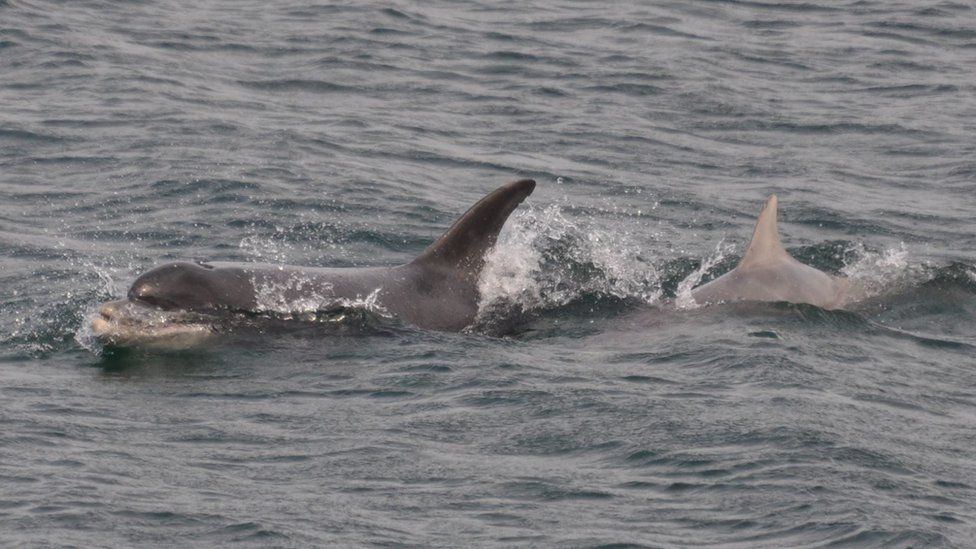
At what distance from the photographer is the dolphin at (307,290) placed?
13219 mm

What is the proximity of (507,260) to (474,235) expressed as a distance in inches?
39.7

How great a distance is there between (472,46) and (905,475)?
17581mm

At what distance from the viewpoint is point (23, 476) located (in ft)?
33.5

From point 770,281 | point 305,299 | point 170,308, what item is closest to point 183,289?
point 170,308

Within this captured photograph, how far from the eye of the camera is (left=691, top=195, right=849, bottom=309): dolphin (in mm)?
15102

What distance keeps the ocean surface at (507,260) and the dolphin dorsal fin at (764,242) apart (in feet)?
2.57

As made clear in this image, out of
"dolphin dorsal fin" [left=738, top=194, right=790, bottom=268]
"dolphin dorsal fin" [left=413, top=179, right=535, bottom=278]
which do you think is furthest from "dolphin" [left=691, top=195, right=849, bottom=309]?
"dolphin dorsal fin" [left=413, top=179, right=535, bottom=278]

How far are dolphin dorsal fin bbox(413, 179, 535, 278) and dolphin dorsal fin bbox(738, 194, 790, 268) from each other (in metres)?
2.56

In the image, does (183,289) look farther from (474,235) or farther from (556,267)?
(556,267)

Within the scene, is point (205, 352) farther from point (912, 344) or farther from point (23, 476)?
point (912, 344)

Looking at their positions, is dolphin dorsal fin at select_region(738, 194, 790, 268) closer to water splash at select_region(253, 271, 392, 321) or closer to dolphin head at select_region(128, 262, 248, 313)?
water splash at select_region(253, 271, 392, 321)

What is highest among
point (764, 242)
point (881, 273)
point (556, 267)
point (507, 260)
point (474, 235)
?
point (474, 235)

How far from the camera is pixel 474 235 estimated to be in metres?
14.3

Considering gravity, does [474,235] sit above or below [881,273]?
above
